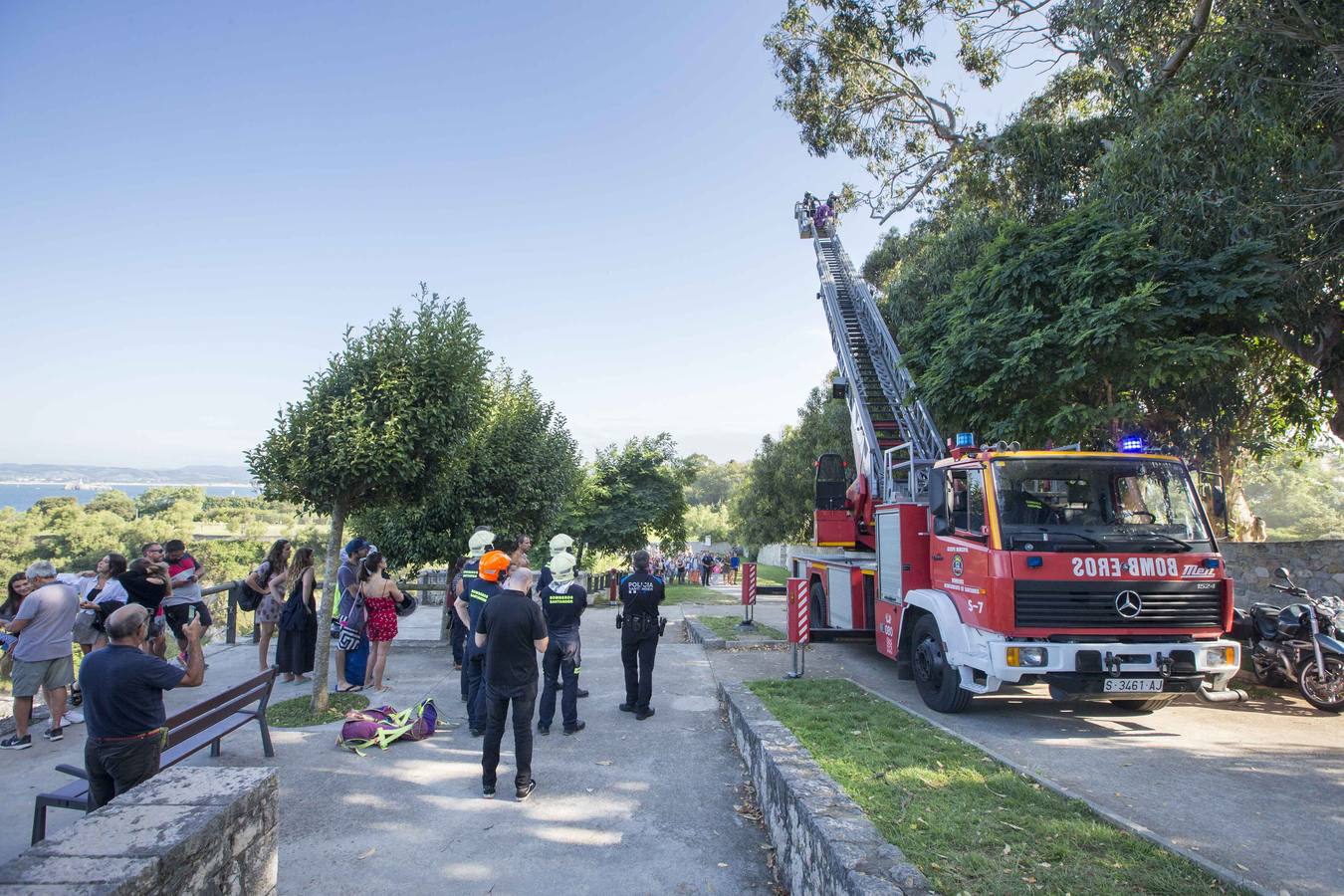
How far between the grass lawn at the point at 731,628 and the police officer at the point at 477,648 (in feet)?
18.3

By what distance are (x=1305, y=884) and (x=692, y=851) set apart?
320cm

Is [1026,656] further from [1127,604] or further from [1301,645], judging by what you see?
[1301,645]

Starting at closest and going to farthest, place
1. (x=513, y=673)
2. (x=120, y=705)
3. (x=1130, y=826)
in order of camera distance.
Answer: (x=120, y=705), (x=1130, y=826), (x=513, y=673)

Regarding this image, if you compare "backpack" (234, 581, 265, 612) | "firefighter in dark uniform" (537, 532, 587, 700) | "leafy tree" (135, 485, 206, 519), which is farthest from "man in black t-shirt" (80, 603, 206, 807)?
"leafy tree" (135, 485, 206, 519)

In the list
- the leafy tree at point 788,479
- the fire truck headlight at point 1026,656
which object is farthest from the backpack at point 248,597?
the leafy tree at point 788,479

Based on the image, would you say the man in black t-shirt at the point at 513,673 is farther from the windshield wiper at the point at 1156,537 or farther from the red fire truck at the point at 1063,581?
the windshield wiper at the point at 1156,537

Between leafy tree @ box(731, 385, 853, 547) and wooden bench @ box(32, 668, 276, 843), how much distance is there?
22.6m

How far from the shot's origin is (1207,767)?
17.6 ft

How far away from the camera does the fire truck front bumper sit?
6020mm

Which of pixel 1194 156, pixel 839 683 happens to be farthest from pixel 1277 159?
pixel 839 683

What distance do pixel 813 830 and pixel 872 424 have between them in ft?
30.9

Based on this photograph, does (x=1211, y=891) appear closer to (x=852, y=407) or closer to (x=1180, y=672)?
(x=1180, y=672)

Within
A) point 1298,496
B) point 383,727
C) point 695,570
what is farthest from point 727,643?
point 1298,496

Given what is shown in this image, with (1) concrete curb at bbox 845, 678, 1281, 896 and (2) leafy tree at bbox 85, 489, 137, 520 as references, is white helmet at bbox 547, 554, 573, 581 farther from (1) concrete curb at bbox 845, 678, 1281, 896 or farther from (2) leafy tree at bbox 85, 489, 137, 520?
(2) leafy tree at bbox 85, 489, 137, 520
